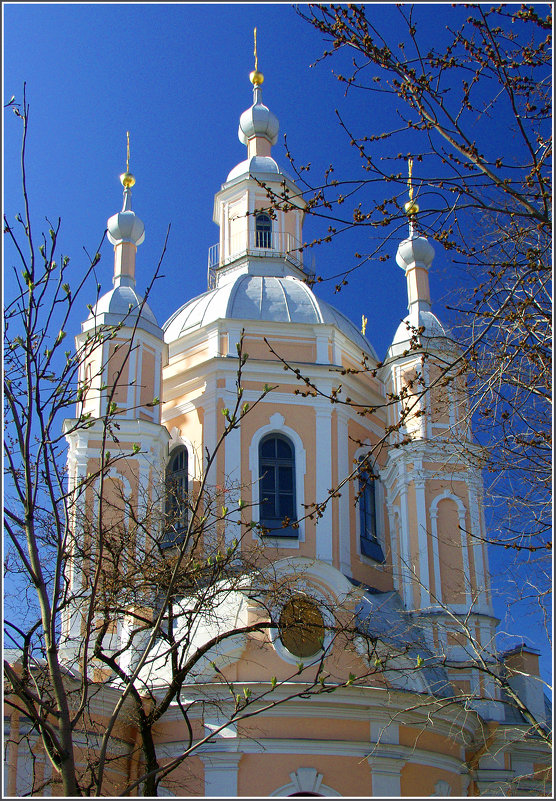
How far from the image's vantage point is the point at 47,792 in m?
13.9

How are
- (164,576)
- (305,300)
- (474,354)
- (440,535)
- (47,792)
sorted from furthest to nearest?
(305,300)
(440,535)
(47,792)
(164,576)
(474,354)

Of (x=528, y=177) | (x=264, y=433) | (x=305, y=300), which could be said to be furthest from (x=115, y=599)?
(x=305, y=300)

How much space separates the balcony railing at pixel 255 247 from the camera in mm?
25516

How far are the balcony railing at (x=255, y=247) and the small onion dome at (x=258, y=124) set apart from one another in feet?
11.3

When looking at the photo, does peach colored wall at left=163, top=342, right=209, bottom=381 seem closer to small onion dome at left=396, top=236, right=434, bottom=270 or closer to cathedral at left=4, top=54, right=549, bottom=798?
cathedral at left=4, top=54, right=549, bottom=798

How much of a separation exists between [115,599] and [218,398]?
12.0 meters

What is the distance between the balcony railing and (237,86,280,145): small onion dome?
3.46 metres

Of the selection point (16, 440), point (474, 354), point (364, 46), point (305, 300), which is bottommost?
point (16, 440)

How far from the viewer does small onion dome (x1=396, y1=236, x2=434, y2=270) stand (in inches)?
924

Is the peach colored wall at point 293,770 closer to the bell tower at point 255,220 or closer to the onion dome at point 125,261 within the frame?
the onion dome at point 125,261

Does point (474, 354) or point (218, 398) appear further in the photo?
point (218, 398)

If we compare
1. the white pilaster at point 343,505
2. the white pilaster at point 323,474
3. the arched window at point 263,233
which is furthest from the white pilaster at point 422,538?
the arched window at point 263,233

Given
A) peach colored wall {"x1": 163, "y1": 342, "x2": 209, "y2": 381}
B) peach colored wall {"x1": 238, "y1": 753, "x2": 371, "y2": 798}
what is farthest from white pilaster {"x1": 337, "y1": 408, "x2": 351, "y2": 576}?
peach colored wall {"x1": 238, "y1": 753, "x2": 371, "y2": 798}

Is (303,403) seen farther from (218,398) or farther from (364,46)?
(364,46)
